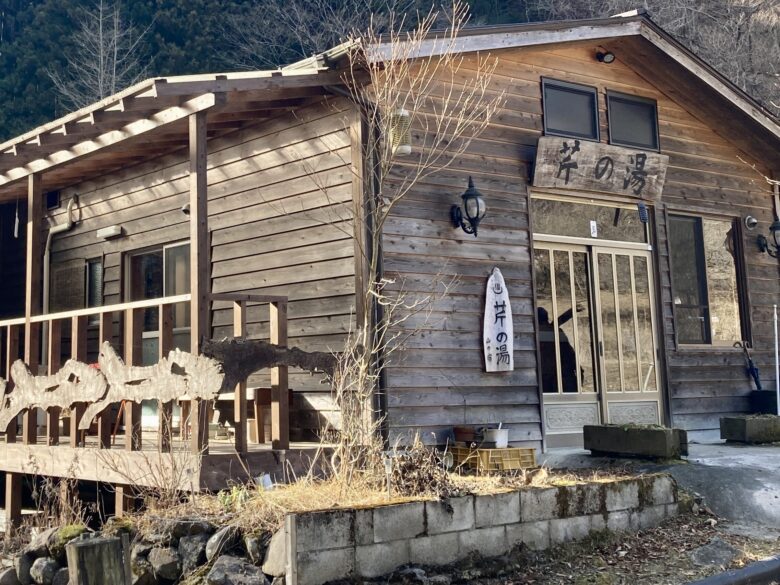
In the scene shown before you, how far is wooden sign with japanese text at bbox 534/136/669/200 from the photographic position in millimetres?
10180

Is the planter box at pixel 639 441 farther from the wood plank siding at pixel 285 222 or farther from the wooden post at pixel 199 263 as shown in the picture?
the wooden post at pixel 199 263

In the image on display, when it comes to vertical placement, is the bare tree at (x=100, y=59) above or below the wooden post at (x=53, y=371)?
above

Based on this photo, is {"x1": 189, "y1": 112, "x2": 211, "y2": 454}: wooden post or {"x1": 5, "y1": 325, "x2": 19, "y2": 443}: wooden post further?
{"x1": 5, "y1": 325, "x2": 19, "y2": 443}: wooden post

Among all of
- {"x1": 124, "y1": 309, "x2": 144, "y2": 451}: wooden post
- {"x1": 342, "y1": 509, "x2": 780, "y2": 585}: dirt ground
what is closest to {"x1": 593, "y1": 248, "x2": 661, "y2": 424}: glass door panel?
{"x1": 342, "y1": 509, "x2": 780, "y2": 585}: dirt ground

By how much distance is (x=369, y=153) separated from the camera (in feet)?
28.4

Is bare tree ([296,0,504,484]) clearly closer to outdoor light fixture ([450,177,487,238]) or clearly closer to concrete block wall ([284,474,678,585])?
outdoor light fixture ([450,177,487,238])

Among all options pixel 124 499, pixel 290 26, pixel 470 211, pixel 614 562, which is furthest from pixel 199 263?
pixel 290 26

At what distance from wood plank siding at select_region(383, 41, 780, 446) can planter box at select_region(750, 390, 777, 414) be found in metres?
0.16

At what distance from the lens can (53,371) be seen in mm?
8695

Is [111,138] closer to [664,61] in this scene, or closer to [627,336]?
[627,336]

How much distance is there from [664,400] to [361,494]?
593 cm

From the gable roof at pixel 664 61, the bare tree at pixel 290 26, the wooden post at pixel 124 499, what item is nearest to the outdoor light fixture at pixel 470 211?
the gable roof at pixel 664 61

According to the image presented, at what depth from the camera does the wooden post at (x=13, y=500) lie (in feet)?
29.5

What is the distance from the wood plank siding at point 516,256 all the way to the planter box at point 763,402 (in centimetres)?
16
